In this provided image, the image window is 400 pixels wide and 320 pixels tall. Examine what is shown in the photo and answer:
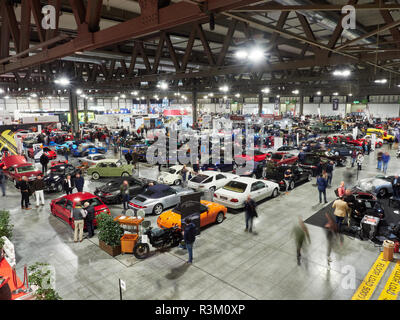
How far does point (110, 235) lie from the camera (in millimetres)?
9148

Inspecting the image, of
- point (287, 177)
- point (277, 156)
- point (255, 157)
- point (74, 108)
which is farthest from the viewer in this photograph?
point (74, 108)

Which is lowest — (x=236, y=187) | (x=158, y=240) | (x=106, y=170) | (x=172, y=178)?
(x=158, y=240)

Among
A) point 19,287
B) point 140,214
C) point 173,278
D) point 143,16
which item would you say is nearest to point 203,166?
point 140,214

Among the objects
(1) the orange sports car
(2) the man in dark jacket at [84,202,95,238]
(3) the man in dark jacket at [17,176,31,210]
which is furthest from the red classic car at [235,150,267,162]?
(3) the man in dark jacket at [17,176,31,210]

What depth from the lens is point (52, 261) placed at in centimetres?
877

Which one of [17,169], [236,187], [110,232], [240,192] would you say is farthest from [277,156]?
[17,169]

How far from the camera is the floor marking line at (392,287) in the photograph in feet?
23.0

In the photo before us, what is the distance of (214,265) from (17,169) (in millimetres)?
14766

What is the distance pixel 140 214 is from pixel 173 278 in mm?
2563

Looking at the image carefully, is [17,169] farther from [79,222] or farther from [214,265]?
[214,265]

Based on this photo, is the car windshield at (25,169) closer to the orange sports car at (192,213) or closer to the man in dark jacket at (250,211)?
the orange sports car at (192,213)

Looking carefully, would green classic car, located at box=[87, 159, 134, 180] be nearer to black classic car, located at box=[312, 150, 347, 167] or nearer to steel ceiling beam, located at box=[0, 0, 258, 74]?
steel ceiling beam, located at box=[0, 0, 258, 74]

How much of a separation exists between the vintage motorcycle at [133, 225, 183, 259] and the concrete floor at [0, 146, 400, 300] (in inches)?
10.4

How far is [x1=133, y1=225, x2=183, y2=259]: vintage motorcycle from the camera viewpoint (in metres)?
8.89
